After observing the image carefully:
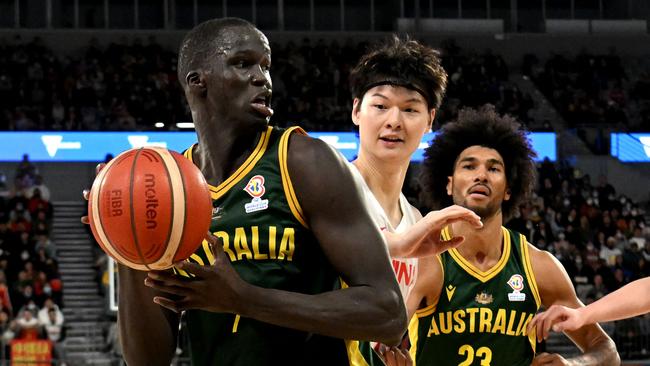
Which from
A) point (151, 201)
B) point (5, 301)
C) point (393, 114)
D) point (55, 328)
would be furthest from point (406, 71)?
point (5, 301)

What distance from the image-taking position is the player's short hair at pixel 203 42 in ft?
10.9

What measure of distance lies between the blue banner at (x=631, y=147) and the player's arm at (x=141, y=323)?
68.8 feet

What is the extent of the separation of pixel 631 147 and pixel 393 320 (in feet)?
69.5

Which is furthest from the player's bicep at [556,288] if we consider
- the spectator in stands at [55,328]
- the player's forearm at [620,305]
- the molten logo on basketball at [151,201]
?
the spectator in stands at [55,328]

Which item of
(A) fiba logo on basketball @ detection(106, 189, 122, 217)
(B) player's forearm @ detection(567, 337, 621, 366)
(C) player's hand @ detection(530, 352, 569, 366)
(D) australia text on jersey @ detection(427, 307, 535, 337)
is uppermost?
(A) fiba logo on basketball @ detection(106, 189, 122, 217)

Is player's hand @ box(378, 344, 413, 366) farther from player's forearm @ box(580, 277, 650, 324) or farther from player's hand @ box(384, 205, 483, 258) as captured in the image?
player's forearm @ box(580, 277, 650, 324)

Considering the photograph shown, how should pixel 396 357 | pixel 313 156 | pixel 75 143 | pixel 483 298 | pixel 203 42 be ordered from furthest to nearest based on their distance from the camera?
pixel 75 143
pixel 483 298
pixel 396 357
pixel 203 42
pixel 313 156

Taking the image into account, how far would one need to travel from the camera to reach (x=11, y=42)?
25.2 m

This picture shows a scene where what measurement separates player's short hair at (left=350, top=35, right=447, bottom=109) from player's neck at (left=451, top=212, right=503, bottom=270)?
33.3 inches

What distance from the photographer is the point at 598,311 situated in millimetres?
4625

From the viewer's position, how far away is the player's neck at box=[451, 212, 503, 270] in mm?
5691

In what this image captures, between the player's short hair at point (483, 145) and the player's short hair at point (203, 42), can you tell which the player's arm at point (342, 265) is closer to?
the player's short hair at point (203, 42)

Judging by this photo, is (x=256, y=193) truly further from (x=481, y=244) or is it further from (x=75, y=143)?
(x=75, y=143)

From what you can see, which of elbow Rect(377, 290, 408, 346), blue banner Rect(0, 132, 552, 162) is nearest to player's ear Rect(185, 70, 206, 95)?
elbow Rect(377, 290, 408, 346)
